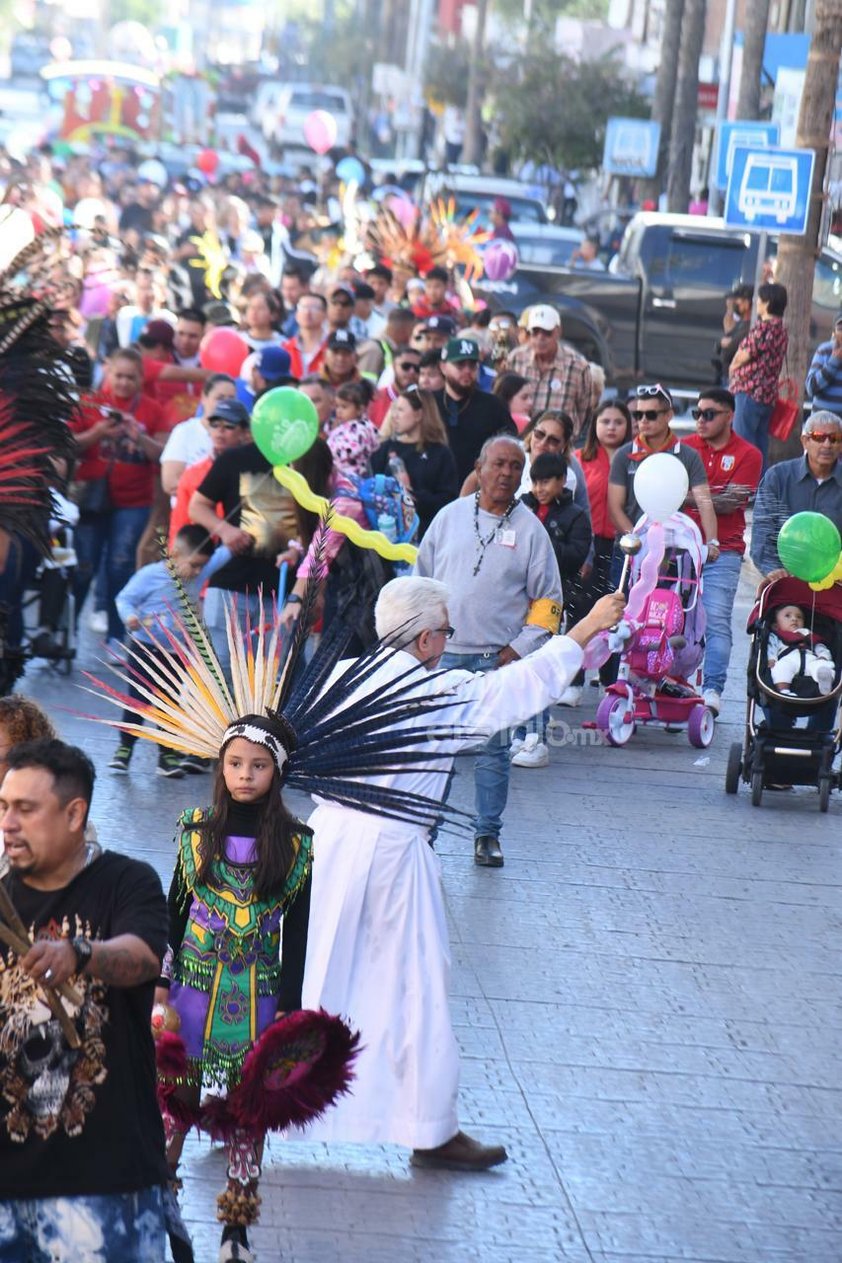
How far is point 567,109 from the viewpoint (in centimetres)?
4416

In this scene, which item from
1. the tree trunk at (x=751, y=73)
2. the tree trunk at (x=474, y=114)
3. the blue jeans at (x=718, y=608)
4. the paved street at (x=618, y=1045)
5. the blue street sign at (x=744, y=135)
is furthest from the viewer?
the tree trunk at (x=474, y=114)

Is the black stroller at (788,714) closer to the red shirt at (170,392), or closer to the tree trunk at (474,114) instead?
the red shirt at (170,392)

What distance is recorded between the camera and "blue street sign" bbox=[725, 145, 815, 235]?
18.3 metres

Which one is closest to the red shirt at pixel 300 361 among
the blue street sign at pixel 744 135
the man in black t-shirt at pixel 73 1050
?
the blue street sign at pixel 744 135

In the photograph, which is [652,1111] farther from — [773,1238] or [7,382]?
[7,382]

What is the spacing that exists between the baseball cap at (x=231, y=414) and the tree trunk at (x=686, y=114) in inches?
1049

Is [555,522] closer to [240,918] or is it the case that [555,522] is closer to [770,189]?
Answer: [240,918]

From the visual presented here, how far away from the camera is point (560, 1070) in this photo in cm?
706

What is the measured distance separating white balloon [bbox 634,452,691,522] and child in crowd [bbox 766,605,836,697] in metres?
1.13

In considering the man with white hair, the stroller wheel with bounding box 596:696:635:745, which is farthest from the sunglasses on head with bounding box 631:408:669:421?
the man with white hair

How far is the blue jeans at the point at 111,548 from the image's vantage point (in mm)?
12359

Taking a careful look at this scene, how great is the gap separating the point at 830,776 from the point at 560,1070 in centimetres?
412

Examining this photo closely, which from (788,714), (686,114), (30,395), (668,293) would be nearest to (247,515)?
(788,714)

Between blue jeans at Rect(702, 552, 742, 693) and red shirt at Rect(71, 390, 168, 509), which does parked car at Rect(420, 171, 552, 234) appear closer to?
blue jeans at Rect(702, 552, 742, 693)
